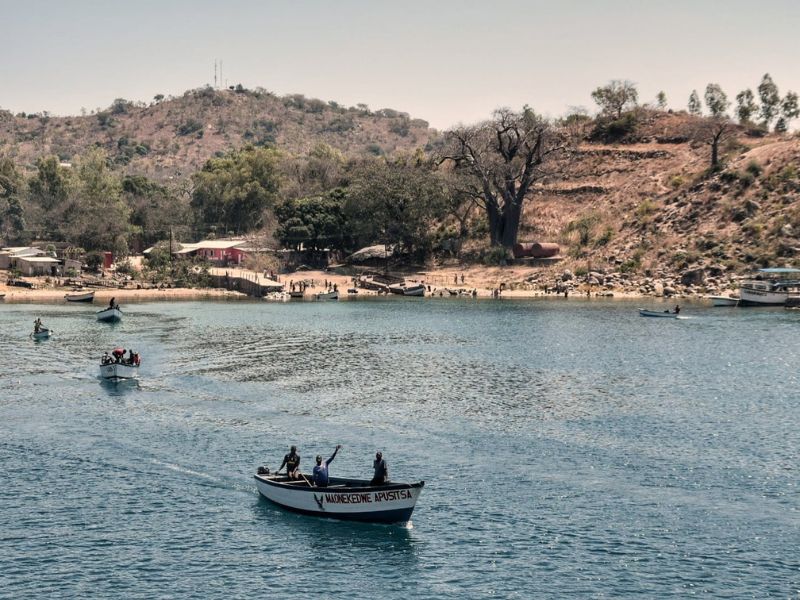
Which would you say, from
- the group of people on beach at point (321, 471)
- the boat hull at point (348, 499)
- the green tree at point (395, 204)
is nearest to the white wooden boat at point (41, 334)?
the group of people on beach at point (321, 471)

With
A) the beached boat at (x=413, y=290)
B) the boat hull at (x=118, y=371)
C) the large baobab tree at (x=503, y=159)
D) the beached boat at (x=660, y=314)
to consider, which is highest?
the large baobab tree at (x=503, y=159)

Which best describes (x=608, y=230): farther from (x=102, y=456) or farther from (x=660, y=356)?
(x=102, y=456)

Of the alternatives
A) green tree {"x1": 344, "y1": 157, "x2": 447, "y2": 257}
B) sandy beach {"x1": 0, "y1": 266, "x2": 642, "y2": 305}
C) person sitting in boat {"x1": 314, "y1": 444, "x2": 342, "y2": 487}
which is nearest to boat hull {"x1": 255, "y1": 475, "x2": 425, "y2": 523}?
person sitting in boat {"x1": 314, "y1": 444, "x2": 342, "y2": 487}

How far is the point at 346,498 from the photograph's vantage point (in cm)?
4803

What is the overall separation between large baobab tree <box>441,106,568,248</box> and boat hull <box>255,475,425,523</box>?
12827 cm

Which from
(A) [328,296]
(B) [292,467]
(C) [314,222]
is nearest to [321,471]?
(B) [292,467]

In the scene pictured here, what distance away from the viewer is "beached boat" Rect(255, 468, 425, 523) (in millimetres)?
46875

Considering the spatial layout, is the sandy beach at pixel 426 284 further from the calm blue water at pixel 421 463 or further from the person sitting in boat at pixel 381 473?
the person sitting in boat at pixel 381 473

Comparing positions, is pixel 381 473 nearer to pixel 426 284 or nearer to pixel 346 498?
pixel 346 498

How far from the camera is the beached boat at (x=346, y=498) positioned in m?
46.9

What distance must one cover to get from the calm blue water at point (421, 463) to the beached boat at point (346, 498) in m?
0.79

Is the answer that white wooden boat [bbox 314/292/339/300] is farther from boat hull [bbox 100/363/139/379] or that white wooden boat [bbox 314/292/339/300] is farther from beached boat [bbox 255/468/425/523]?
beached boat [bbox 255/468/425/523]

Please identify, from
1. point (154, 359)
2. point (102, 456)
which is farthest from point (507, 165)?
point (102, 456)

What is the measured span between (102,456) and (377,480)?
21223 millimetres
